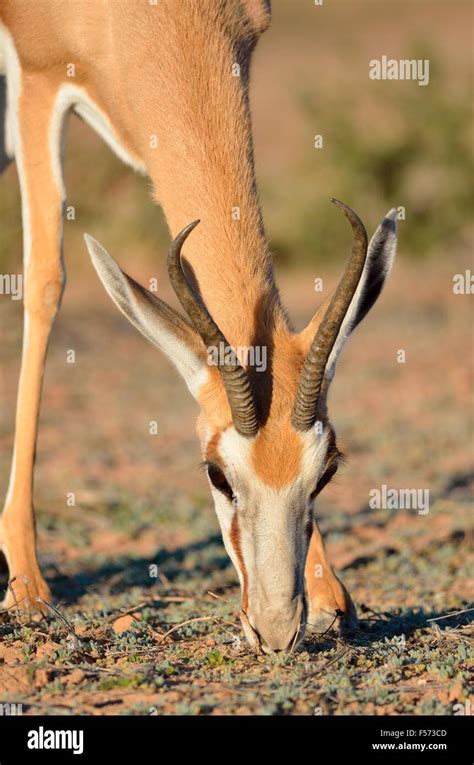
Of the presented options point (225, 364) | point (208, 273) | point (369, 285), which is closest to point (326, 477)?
point (225, 364)

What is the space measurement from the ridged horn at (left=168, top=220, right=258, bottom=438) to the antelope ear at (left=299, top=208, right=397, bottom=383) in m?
0.68

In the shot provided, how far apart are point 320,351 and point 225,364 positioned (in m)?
0.52

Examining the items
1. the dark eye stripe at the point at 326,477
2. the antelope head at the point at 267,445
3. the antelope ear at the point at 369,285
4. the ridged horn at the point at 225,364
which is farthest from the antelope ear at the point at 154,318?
the dark eye stripe at the point at 326,477

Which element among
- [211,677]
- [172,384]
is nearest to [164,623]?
[211,677]

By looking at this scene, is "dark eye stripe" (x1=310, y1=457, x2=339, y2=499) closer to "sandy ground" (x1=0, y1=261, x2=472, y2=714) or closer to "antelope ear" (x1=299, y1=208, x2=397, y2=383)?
"antelope ear" (x1=299, y1=208, x2=397, y2=383)

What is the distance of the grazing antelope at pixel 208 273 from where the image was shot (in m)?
6.09

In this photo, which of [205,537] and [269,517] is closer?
[269,517]

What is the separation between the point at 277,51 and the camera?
55125 mm

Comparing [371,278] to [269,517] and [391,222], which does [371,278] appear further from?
[269,517]

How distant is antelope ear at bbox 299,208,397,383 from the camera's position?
653 centimetres

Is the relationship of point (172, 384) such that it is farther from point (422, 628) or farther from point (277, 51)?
point (277, 51)

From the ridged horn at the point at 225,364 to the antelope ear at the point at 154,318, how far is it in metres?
0.38

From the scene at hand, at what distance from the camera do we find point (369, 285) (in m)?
6.66
